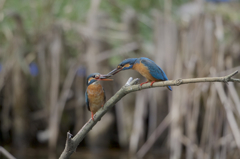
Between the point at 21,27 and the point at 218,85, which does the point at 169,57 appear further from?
the point at 21,27

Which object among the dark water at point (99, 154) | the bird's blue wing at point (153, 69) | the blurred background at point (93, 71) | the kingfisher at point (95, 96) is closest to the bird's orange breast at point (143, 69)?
the bird's blue wing at point (153, 69)

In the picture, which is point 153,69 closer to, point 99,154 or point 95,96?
point 95,96

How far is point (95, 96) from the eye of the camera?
70.2 inches

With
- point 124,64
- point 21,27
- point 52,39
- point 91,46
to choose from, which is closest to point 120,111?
point 91,46

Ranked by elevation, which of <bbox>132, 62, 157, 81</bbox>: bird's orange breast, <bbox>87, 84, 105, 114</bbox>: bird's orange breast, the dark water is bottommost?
the dark water

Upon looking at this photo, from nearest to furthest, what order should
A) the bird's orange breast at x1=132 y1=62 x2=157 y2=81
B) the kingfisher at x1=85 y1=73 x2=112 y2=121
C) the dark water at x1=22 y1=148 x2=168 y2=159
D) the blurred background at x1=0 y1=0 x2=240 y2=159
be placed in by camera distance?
the bird's orange breast at x1=132 y1=62 x2=157 y2=81 → the kingfisher at x1=85 y1=73 x2=112 y2=121 → the blurred background at x1=0 y1=0 x2=240 y2=159 → the dark water at x1=22 y1=148 x2=168 y2=159

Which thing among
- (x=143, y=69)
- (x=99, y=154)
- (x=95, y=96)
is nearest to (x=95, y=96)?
(x=95, y=96)

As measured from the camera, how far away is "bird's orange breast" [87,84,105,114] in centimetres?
177

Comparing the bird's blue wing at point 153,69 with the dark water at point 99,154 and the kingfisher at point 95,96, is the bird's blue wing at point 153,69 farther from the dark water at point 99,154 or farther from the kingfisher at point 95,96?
the dark water at point 99,154

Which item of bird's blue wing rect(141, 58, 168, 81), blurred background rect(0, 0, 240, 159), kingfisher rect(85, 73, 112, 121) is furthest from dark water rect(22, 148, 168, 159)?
bird's blue wing rect(141, 58, 168, 81)

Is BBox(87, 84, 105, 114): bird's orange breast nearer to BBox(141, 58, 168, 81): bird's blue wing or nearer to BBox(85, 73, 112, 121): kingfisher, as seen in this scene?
BBox(85, 73, 112, 121): kingfisher

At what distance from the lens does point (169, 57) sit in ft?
14.8

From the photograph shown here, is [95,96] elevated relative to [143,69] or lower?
lower

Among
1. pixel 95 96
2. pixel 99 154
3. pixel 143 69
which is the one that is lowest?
pixel 99 154
